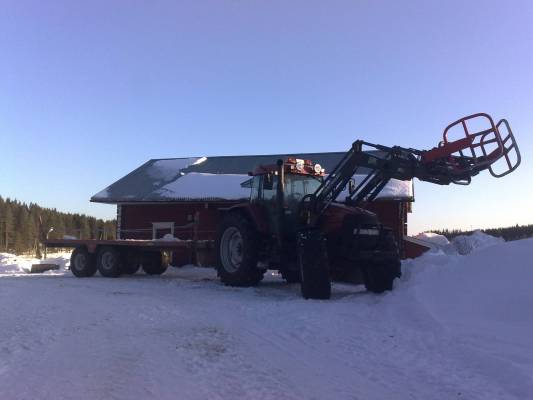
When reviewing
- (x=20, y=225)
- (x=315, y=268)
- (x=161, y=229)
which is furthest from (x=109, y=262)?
(x=20, y=225)

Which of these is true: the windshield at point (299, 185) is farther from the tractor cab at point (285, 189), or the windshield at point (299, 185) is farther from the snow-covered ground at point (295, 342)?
the snow-covered ground at point (295, 342)

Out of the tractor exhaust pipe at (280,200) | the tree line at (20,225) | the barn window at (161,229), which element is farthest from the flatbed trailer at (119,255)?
the tree line at (20,225)

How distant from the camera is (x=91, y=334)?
6.75 m

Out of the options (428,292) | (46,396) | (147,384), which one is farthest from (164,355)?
(428,292)

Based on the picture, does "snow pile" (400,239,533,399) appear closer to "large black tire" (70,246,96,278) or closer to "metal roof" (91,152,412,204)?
"large black tire" (70,246,96,278)

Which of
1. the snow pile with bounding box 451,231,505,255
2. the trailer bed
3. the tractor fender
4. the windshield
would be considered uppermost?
the windshield

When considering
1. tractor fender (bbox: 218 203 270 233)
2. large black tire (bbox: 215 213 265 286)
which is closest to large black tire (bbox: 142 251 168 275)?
large black tire (bbox: 215 213 265 286)

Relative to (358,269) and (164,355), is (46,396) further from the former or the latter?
(358,269)

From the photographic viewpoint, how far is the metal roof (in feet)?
76.1

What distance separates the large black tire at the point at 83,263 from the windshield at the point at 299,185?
780cm

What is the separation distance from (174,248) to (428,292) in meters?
8.44

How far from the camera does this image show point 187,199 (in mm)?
22031

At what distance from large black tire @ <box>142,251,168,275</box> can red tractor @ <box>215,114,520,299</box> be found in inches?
190

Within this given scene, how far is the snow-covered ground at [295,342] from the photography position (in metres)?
4.59
